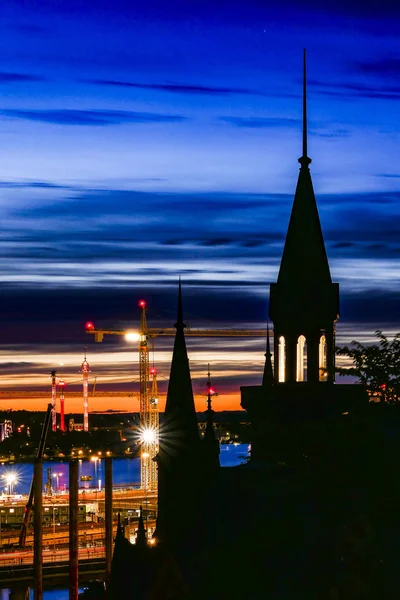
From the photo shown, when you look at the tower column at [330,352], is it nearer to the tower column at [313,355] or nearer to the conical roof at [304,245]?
the tower column at [313,355]

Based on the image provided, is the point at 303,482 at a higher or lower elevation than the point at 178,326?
lower

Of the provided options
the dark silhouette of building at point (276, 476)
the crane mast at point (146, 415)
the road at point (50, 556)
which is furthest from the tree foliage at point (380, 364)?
the crane mast at point (146, 415)

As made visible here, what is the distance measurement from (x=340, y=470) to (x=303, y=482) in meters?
3.51

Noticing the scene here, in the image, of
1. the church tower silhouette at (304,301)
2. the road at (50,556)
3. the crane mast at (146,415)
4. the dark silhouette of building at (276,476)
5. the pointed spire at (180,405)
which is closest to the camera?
the dark silhouette of building at (276,476)

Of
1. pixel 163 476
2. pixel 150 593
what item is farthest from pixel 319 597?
pixel 163 476

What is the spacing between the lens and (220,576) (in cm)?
4078

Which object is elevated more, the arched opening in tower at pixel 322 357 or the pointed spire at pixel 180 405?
the arched opening in tower at pixel 322 357

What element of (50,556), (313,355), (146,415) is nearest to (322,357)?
(313,355)

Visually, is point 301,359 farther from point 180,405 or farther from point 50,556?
point 50,556

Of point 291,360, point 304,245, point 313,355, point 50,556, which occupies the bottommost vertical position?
point 50,556

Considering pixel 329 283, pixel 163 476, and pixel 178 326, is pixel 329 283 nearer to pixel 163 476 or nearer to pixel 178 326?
pixel 178 326

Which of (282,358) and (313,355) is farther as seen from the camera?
(282,358)

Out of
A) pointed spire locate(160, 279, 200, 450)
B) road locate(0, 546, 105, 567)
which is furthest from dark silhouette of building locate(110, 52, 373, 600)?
road locate(0, 546, 105, 567)

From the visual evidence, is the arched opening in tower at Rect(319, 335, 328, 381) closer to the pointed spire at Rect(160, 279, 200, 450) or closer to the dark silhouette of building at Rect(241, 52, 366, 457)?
the dark silhouette of building at Rect(241, 52, 366, 457)
